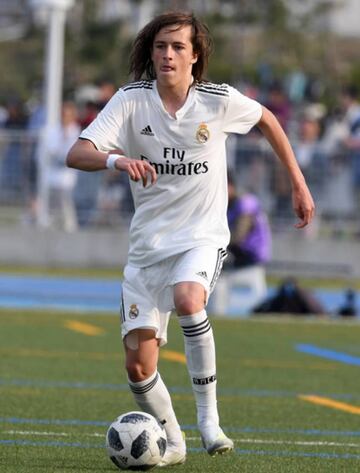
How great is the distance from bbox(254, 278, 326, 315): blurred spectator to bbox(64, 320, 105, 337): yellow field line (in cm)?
281

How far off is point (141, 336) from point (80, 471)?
78 centimetres

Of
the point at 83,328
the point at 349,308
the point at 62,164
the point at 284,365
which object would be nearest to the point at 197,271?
the point at 284,365

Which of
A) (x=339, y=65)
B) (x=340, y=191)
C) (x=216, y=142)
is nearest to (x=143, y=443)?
(x=216, y=142)

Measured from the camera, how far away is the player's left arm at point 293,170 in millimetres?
7684

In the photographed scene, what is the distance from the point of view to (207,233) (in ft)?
24.8

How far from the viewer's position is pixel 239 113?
25.3 ft

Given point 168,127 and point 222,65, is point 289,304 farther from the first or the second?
point 222,65

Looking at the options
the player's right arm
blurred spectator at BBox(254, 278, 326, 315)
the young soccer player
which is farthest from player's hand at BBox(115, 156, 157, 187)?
blurred spectator at BBox(254, 278, 326, 315)

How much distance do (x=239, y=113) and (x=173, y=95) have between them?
0.38m

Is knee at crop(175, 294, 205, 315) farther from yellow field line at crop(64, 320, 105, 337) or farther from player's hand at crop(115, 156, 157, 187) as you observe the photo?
yellow field line at crop(64, 320, 105, 337)

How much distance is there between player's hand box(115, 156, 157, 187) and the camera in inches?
271

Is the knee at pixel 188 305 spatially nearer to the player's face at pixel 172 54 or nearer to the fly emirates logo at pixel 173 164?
the fly emirates logo at pixel 173 164

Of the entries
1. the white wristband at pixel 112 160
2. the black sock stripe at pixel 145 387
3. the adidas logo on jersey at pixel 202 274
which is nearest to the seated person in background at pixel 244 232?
the black sock stripe at pixel 145 387

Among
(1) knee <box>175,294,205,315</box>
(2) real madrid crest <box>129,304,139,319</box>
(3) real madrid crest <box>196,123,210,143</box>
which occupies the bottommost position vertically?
(2) real madrid crest <box>129,304,139,319</box>
